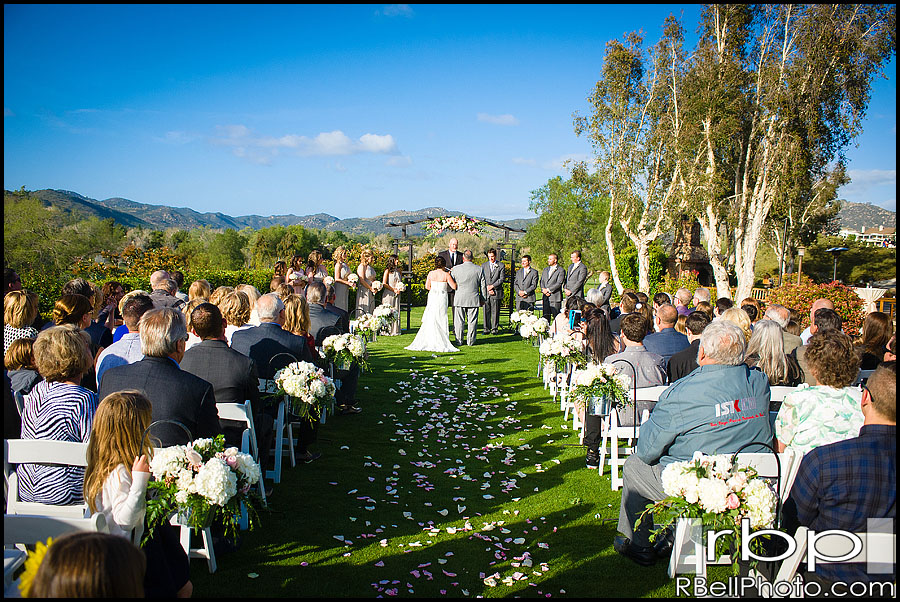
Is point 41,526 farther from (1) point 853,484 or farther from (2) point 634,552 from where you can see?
(1) point 853,484

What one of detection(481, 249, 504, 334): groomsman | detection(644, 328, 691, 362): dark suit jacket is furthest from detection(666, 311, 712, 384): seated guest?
detection(481, 249, 504, 334): groomsman

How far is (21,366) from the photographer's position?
176 inches

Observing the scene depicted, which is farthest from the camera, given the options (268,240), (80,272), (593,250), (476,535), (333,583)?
(593,250)

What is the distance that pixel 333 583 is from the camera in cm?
383

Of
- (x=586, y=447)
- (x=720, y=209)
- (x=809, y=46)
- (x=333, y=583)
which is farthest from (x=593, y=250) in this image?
(x=333, y=583)

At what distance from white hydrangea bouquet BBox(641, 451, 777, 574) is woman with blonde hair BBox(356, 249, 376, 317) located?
1131cm

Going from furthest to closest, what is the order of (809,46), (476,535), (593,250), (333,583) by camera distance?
1. (593,250)
2. (809,46)
3. (476,535)
4. (333,583)

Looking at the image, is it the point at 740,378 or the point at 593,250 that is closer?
the point at 740,378

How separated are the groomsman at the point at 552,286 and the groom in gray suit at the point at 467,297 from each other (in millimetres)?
1876

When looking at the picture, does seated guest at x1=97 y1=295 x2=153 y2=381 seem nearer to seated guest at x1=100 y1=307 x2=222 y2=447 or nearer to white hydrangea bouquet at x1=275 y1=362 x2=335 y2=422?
seated guest at x1=100 y1=307 x2=222 y2=447

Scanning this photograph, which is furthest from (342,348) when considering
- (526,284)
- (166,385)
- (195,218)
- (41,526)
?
(195,218)

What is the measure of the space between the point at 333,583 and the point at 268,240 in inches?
1426

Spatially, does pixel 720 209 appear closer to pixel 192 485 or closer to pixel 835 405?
pixel 835 405

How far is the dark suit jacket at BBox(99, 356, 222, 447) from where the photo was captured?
3793 millimetres
